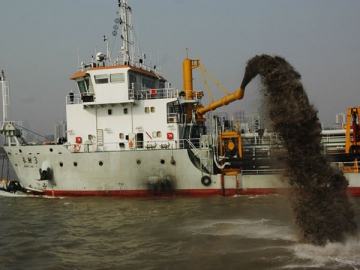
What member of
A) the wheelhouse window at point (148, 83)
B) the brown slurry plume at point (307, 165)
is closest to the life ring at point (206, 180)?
the wheelhouse window at point (148, 83)

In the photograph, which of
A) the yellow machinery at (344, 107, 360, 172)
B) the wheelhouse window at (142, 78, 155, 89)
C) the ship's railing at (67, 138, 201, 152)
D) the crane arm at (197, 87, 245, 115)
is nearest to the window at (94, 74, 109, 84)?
the wheelhouse window at (142, 78, 155, 89)

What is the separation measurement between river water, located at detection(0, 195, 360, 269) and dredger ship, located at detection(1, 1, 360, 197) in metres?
1.14

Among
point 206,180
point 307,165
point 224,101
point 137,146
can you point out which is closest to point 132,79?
point 137,146

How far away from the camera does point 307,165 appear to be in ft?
32.2

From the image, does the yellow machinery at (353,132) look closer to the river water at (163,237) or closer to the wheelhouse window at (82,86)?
the river water at (163,237)

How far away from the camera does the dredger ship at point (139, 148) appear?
19.0m

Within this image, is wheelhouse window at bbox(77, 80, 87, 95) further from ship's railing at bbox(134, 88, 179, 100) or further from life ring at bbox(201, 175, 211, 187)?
life ring at bbox(201, 175, 211, 187)

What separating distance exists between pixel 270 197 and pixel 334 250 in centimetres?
888

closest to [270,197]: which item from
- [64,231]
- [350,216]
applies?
[350,216]

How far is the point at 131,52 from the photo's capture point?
880 inches

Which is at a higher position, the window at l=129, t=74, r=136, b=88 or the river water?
the window at l=129, t=74, r=136, b=88

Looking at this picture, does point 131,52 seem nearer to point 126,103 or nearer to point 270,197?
point 126,103

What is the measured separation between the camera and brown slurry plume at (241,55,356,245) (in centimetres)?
970

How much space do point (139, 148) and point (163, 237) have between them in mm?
8850
